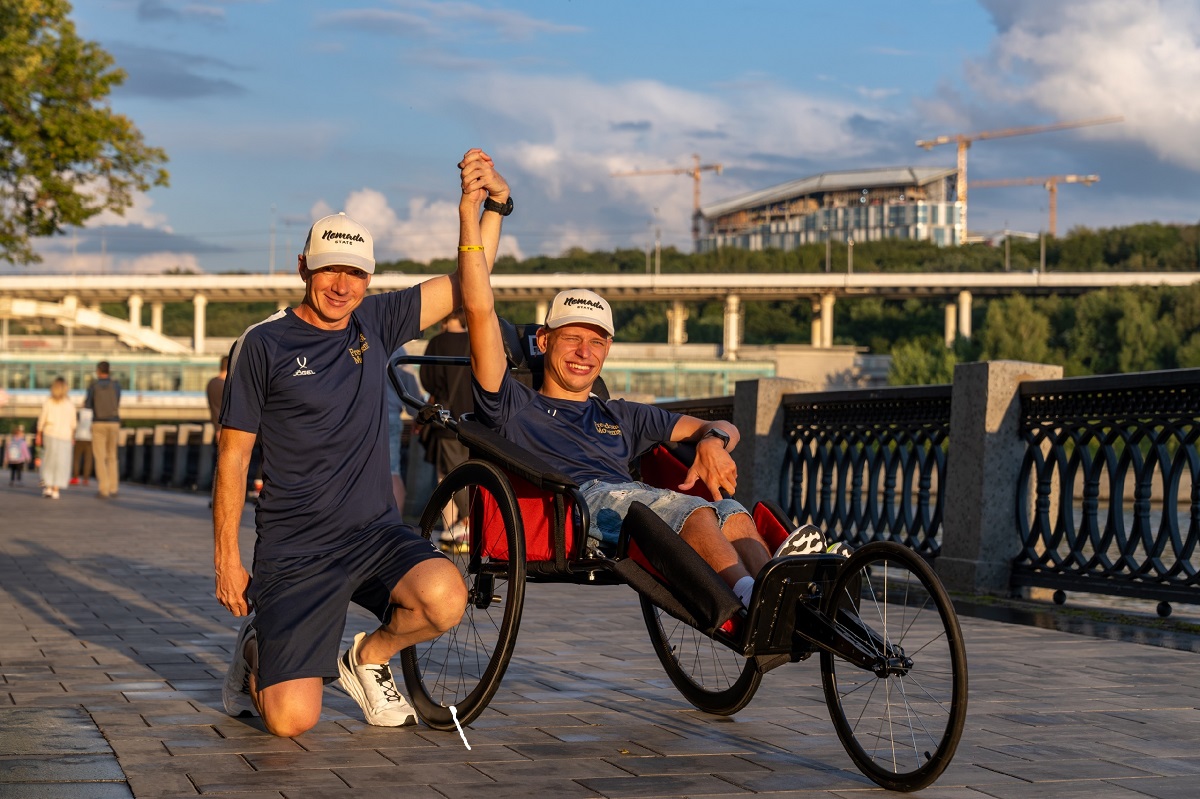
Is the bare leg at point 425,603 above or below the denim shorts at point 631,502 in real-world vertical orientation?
below

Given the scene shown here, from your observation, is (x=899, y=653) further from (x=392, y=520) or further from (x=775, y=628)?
(x=392, y=520)

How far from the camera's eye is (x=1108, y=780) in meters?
4.29

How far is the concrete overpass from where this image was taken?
121 m

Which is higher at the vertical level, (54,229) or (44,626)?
(54,229)

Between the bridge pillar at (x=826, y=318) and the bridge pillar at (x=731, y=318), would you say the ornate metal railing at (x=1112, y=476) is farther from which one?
the bridge pillar at (x=826, y=318)

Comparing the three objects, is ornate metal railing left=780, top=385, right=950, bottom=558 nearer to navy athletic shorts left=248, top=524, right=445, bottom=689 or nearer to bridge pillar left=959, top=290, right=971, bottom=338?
navy athletic shorts left=248, top=524, right=445, bottom=689

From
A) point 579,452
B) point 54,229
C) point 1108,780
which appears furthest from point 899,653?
point 54,229

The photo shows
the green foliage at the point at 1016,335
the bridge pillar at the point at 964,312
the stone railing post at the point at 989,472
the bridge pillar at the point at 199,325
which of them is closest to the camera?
the stone railing post at the point at 989,472

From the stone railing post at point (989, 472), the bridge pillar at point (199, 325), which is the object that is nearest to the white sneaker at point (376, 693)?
the stone railing post at point (989, 472)

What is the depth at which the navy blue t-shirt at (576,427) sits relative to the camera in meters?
5.23

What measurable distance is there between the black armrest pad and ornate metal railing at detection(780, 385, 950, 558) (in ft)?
19.1

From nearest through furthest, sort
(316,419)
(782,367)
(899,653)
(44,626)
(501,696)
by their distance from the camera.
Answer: (899,653) → (316,419) → (501,696) → (44,626) → (782,367)

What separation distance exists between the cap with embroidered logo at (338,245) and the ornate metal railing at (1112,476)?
4762mm

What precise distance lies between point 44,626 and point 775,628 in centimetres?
448
